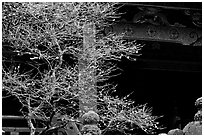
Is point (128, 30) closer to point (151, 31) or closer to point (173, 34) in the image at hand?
point (151, 31)

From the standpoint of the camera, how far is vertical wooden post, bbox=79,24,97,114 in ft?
22.2

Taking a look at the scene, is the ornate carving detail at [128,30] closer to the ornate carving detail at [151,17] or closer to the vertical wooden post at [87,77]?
the ornate carving detail at [151,17]

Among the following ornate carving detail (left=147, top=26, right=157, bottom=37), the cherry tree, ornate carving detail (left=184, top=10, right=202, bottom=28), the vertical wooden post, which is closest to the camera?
the cherry tree

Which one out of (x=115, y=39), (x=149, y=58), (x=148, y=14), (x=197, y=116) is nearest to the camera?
(x=197, y=116)


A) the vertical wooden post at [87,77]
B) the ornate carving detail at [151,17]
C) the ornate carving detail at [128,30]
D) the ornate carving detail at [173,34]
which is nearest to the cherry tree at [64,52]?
the vertical wooden post at [87,77]

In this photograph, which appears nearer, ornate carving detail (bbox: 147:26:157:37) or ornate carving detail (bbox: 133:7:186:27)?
ornate carving detail (bbox: 133:7:186:27)

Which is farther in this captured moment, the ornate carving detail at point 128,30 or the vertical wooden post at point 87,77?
the ornate carving detail at point 128,30

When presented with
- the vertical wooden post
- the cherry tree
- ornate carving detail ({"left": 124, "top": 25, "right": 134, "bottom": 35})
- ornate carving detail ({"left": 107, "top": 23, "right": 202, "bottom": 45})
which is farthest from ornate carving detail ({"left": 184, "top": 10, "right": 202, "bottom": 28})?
the vertical wooden post

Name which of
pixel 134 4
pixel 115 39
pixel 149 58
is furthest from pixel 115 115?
pixel 149 58

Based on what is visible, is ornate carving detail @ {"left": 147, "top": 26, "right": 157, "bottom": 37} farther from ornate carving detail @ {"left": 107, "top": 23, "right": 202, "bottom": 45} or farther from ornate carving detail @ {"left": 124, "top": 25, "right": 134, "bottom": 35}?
ornate carving detail @ {"left": 124, "top": 25, "right": 134, "bottom": 35}

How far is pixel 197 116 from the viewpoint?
13.9 feet

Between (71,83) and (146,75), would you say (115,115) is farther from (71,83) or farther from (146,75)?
(146,75)

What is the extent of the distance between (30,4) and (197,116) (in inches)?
135

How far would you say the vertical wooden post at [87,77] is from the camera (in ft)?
22.2
